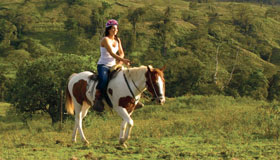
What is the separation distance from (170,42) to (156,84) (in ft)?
307

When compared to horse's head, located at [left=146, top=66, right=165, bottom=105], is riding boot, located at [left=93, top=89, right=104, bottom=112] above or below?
below

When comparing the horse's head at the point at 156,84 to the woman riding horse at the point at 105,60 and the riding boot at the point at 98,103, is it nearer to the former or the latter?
the woman riding horse at the point at 105,60

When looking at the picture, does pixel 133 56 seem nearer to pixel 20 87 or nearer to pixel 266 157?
pixel 20 87

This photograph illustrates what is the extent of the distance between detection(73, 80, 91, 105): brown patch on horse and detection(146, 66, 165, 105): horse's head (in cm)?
273

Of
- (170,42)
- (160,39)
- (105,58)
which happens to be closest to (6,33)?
(160,39)

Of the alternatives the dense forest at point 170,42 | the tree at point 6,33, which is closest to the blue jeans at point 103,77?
the dense forest at point 170,42

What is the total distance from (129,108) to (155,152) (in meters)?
1.49

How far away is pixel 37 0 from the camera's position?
471 feet

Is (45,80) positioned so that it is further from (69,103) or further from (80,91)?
(80,91)

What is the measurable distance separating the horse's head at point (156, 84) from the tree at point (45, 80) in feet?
39.5

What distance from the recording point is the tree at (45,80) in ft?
64.1

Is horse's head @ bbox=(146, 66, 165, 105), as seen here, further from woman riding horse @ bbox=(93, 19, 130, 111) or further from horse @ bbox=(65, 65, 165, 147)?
woman riding horse @ bbox=(93, 19, 130, 111)

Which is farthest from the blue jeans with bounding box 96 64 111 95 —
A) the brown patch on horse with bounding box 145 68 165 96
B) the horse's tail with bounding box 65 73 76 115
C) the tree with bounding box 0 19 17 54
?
the tree with bounding box 0 19 17 54

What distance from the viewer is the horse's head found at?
7.93 metres
